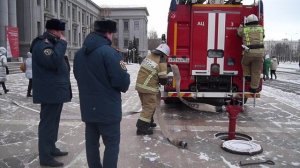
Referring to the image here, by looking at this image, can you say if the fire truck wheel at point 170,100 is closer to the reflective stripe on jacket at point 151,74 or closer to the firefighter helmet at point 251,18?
the firefighter helmet at point 251,18

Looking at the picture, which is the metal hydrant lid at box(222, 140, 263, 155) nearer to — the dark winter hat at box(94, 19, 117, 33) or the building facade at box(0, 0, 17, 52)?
the dark winter hat at box(94, 19, 117, 33)

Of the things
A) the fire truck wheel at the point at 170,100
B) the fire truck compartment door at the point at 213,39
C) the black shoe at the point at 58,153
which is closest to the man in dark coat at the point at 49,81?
the black shoe at the point at 58,153

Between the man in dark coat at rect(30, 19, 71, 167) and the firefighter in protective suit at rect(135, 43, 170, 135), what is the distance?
1951mm

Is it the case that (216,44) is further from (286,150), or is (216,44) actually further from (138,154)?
(138,154)

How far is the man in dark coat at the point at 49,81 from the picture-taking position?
4.71 m

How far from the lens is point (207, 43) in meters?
8.78

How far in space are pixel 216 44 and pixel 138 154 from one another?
4.24 meters

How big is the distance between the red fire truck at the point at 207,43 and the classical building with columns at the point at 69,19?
160 centimetres

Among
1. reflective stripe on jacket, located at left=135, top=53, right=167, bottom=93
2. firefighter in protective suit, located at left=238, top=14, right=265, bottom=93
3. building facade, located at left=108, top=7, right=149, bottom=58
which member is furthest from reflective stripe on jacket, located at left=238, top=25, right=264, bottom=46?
building facade, located at left=108, top=7, right=149, bottom=58

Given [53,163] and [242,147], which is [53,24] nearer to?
[53,163]

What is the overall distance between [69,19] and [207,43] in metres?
52.7

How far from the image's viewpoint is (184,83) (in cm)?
898

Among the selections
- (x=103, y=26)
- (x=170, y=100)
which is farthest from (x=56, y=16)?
(x=103, y=26)

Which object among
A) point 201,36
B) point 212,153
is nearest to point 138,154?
point 212,153
